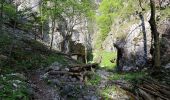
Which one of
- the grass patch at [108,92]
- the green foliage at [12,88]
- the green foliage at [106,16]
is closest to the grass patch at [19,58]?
the green foliage at [12,88]

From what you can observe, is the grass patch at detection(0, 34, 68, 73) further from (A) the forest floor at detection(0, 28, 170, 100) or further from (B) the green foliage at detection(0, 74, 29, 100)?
(B) the green foliage at detection(0, 74, 29, 100)

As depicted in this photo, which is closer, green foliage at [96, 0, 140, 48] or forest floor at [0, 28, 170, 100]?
forest floor at [0, 28, 170, 100]

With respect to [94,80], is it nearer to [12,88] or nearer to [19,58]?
[12,88]

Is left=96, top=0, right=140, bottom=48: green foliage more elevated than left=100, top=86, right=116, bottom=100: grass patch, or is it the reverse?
left=96, top=0, right=140, bottom=48: green foliage

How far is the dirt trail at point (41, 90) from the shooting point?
52.4 feet

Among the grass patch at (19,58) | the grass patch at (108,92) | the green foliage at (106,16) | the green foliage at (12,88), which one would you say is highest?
the green foliage at (106,16)

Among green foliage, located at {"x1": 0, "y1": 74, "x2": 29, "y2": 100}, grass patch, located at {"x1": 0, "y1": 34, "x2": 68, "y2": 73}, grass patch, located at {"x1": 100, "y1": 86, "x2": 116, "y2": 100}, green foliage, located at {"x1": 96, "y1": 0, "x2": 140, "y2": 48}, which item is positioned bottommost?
grass patch, located at {"x1": 100, "y1": 86, "x2": 116, "y2": 100}

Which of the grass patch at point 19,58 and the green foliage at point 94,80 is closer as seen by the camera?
the green foliage at point 94,80

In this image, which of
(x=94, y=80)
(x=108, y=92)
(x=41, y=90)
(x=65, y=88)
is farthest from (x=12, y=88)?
(x=94, y=80)

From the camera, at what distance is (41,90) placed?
1695cm

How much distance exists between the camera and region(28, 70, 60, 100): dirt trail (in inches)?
629

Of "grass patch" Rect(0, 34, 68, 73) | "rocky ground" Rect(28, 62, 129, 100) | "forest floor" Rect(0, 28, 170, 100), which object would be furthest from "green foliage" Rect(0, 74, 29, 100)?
"grass patch" Rect(0, 34, 68, 73)

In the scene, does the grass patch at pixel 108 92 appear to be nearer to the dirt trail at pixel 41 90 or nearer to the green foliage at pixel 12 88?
the dirt trail at pixel 41 90

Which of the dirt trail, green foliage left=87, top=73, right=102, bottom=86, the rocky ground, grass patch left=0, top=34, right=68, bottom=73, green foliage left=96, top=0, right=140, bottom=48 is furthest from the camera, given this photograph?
green foliage left=96, top=0, right=140, bottom=48
